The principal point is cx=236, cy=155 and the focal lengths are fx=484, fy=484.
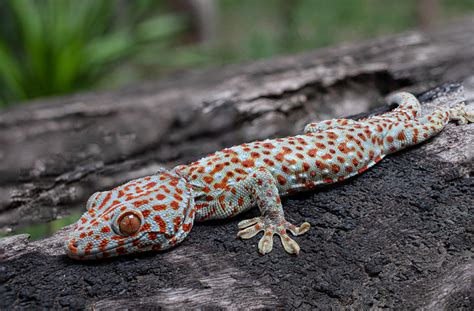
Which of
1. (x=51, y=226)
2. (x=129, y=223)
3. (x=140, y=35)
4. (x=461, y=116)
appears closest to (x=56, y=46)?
(x=140, y=35)

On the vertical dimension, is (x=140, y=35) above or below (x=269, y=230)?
above

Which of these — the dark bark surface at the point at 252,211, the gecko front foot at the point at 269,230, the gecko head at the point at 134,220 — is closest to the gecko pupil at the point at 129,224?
the gecko head at the point at 134,220

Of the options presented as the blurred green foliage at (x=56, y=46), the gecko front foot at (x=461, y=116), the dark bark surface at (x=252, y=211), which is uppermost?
the blurred green foliage at (x=56, y=46)

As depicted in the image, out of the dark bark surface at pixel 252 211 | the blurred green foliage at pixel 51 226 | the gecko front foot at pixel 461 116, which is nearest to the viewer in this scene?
the dark bark surface at pixel 252 211

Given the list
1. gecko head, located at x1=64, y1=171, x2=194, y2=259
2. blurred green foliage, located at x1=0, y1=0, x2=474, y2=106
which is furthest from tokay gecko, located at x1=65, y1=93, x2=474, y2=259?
blurred green foliage, located at x1=0, y1=0, x2=474, y2=106

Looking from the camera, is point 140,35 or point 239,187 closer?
point 239,187

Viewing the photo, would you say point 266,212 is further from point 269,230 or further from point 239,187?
point 239,187

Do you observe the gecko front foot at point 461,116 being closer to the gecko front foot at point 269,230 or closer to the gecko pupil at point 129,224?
the gecko front foot at point 269,230

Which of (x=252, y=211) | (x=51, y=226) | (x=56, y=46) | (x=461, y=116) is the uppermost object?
(x=56, y=46)
